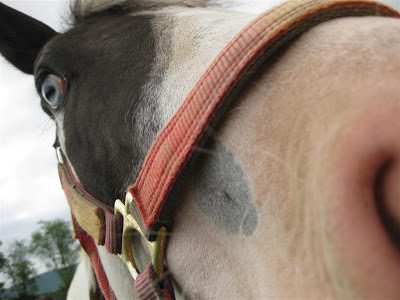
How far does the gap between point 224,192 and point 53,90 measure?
1031mm

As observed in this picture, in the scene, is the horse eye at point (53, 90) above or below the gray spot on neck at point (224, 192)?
below

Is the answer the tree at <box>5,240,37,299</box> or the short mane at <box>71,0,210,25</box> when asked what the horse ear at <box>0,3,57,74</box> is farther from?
the tree at <box>5,240,37,299</box>

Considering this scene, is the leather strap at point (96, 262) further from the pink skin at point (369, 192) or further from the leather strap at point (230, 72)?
the pink skin at point (369, 192)

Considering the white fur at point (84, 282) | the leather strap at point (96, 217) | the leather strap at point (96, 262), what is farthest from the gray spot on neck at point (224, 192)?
the white fur at point (84, 282)

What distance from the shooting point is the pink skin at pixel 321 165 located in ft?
1.69

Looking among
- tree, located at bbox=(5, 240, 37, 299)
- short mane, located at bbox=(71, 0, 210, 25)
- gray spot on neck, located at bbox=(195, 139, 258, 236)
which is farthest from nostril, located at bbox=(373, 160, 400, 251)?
tree, located at bbox=(5, 240, 37, 299)

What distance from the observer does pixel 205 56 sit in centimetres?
92

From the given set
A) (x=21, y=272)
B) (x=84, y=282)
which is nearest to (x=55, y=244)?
(x=21, y=272)

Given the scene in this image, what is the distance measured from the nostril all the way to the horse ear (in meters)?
1.77

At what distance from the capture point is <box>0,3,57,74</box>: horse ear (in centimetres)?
171

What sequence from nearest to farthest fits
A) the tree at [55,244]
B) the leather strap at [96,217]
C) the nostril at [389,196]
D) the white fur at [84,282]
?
the nostril at [389,196] < the leather strap at [96,217] < the white fur at [84,282] < the tree at [55,244]

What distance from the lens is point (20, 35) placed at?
176 cm

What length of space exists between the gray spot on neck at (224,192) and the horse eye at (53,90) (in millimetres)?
876

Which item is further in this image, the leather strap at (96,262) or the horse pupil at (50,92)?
the leather strap at (96,262)
